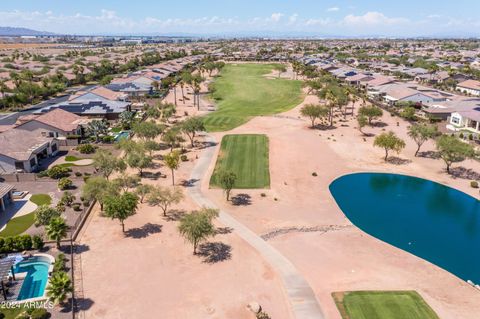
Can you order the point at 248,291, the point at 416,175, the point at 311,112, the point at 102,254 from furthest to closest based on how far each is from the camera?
the point at 311,112 → the point at 416,175 → the point at 102,254 → the point at 248,291

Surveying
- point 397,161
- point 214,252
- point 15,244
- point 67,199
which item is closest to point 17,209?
point 67,199

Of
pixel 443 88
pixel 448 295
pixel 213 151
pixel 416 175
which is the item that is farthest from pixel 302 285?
pixel 443 88

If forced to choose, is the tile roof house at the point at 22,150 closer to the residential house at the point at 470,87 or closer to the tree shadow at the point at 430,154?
the tree shadow at the point at 430,154

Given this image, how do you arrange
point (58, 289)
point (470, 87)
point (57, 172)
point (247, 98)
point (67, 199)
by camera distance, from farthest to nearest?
point (470, 87), point (247, 98), point (57, 172), point (67, 199), point (58, 289)

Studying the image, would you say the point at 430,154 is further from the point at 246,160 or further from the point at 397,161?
the point at 246,160

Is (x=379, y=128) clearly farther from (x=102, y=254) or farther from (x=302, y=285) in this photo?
(x=102, y=254)

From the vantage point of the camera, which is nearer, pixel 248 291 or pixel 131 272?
pixel 248 291

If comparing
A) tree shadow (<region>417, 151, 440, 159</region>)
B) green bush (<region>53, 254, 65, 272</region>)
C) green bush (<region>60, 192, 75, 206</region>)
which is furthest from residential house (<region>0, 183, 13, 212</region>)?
tree shadow (<region>417, 151, 440, 159</region>)
